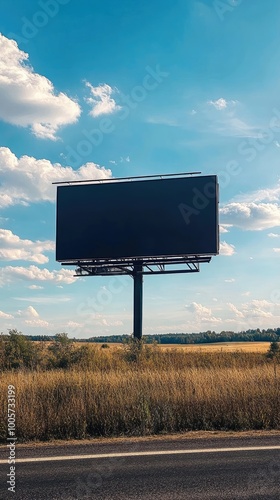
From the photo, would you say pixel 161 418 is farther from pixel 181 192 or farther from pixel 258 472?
pixel 181 192

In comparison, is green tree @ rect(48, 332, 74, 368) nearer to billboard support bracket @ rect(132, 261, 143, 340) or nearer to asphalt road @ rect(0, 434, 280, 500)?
billboard support bracket @ rect(132, 261, 143, 340)

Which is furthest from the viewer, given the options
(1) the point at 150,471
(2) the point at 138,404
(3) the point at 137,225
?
(3) the point at 137,225

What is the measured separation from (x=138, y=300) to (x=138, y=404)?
1433 cm

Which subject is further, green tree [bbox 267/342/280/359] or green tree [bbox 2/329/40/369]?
green tree [bbox 267/342/280/359]

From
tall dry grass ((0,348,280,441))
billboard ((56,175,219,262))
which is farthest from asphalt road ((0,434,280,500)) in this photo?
billboard ((56,175,219,262))

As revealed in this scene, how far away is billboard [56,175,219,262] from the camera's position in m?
22.9

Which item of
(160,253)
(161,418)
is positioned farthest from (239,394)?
(160,253)

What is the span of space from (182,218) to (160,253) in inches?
78.2

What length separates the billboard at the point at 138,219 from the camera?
22.9m

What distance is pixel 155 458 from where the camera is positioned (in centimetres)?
654

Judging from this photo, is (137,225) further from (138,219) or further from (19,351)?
(19,351)

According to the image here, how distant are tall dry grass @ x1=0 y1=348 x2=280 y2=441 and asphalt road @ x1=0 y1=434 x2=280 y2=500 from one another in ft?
4.03

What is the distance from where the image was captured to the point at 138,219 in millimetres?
23750

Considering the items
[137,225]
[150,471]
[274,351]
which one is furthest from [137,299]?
[150,471]
